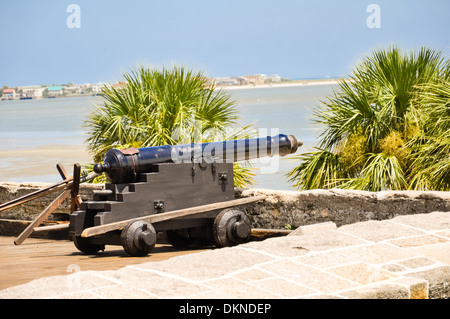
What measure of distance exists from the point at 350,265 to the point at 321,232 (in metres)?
0.86

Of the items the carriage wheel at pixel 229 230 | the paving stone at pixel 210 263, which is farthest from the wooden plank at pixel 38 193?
the paving stone at pixel 210 263

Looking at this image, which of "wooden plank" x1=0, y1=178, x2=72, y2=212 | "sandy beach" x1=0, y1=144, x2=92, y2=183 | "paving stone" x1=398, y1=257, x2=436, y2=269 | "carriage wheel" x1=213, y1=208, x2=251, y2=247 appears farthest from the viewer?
"sandy beach" x1=0, y1=144, x2=92, y2=183

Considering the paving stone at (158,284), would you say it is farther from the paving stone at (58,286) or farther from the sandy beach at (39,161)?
the sandy beach at (39,161)

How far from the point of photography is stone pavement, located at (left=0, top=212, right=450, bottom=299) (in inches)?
169

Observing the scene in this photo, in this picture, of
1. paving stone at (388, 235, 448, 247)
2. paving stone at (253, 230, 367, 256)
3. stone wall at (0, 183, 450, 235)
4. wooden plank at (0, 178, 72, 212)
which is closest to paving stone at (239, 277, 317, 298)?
paving stone at (253, 230, 367, 256)

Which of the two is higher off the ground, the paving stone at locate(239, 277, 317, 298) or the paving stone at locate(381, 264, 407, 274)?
the paving stone at locate(239, 277, 317, 298)

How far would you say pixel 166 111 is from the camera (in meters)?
12.9

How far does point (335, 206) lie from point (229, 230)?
0.99 meters

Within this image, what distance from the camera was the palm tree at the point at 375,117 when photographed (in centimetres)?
1255

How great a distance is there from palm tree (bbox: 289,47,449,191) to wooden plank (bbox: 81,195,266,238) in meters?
4.75

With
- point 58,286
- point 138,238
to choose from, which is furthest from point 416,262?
point 138,238

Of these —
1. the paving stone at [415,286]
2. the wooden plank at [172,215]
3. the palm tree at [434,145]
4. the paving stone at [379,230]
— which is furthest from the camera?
the palm tree at [434,145]

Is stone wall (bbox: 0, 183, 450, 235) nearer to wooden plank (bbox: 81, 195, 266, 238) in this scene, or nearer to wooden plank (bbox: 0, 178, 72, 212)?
wooden plank (bbox: 81, 195, 266, 238)
